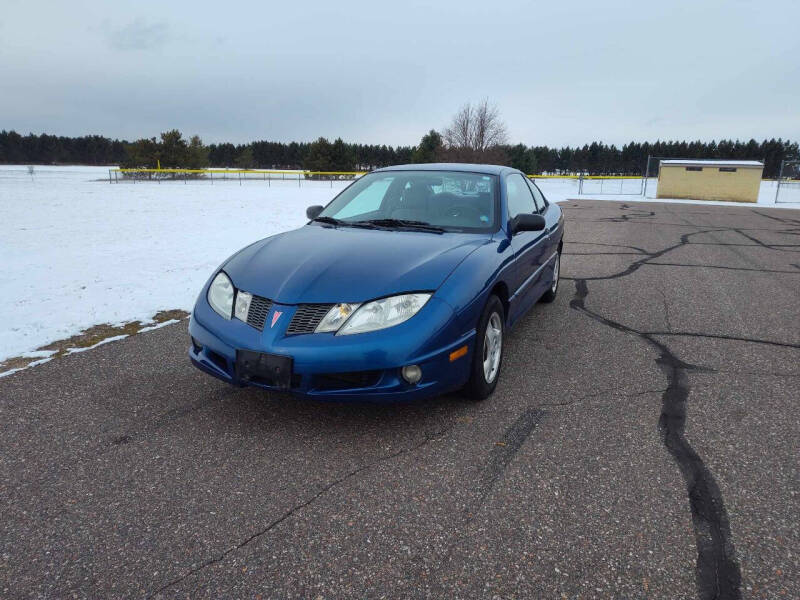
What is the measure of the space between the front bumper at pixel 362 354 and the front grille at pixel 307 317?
0.03 m

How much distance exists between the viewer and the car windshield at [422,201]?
3.88m

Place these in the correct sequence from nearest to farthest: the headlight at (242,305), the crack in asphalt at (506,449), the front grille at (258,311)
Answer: the crack in asphalt at (506,449), the front grille at (258,311), the headlight at (242,305)

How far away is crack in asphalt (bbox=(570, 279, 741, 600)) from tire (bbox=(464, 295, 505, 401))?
1012 millimetres

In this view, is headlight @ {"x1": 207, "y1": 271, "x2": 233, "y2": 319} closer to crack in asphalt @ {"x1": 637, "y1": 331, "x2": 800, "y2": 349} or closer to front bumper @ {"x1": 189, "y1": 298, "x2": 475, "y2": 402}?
front bumper @ {"x1": 189, "y1": 298, "x2": 475, "y2": 402}

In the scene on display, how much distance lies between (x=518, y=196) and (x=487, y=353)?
1828 millimetres

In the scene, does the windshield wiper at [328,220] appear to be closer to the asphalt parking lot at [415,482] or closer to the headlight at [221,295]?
the headlight at [221,295]

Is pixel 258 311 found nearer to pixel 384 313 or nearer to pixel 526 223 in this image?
pixel 384 313

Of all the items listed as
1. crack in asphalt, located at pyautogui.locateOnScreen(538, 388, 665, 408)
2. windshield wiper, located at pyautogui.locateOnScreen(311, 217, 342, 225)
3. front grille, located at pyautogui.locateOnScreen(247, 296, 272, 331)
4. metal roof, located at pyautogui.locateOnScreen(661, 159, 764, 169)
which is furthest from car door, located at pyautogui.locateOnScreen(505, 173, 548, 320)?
metal roof, located at pyautogui.locateOnScreen(661, 159, 764, 169)

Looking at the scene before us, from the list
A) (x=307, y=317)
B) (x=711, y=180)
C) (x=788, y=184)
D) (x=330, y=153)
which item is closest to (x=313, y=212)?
(x=307, y=317)

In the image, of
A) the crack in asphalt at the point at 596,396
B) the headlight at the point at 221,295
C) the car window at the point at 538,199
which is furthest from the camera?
the car window at the point at 538,199

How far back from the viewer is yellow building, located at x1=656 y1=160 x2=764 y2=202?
26594mm

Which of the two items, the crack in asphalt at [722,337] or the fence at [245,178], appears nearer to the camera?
the crack in asphalt at [722,337]

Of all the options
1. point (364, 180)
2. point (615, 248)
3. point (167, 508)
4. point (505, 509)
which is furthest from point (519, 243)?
point (615, 248)

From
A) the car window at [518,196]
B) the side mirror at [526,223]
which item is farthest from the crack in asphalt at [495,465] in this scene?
the car window at [518,196]
